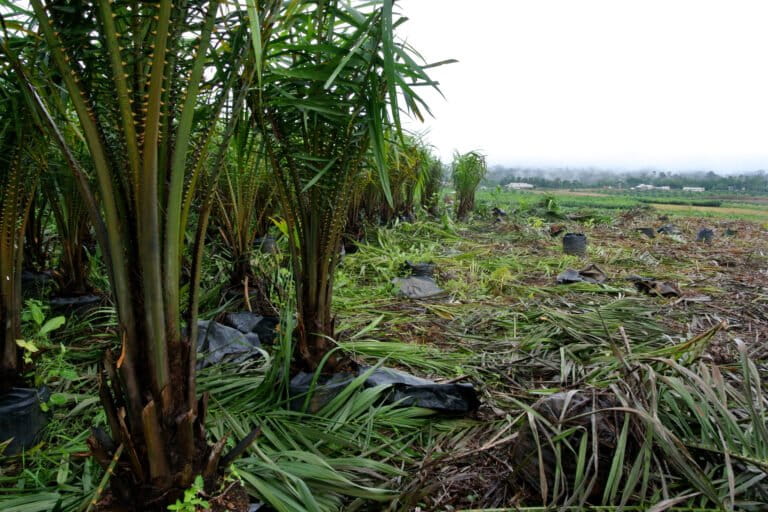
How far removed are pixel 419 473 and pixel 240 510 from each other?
456 mm

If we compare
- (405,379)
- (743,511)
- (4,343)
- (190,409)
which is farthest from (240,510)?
(743,511)

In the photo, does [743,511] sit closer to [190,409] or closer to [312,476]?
[312,476]

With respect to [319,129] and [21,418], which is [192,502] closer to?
[21,418]

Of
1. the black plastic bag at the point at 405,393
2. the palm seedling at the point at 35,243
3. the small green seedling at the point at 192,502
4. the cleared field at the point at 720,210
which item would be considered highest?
the palm seedling at the point at 35,243

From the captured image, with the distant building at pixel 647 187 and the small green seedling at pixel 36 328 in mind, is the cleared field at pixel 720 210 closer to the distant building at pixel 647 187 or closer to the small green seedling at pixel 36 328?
the distant building at pixel 647 187

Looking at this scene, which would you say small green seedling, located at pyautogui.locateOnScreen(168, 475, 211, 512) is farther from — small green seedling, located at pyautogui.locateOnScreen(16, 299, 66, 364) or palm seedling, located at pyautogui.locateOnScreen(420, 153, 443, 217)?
palm seedling, located at pyautogui.locateOnScreen(420, 153, 443, 217)

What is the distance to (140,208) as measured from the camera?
835mm

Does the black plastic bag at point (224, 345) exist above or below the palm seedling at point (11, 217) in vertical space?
below

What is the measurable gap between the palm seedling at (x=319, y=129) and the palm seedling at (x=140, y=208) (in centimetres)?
42

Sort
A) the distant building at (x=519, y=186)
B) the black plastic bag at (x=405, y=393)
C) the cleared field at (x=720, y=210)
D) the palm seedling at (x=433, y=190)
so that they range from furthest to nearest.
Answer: the distant building at (x=519, y=186) → the cleared field at (x=720, y=210) → the palm seedling at (x=433, y=190) → the black plastic bag at (x=405, y=393)

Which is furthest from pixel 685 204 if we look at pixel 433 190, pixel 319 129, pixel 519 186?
pixel 319 129

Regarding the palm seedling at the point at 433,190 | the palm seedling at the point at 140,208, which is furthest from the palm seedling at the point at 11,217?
the palm seedling at the point at 433,190

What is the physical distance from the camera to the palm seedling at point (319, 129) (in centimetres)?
129

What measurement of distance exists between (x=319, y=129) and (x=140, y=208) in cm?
82
